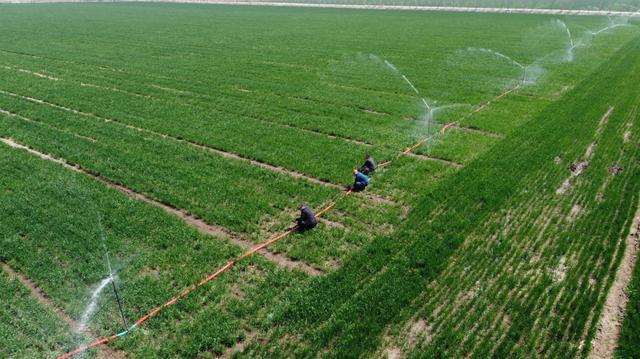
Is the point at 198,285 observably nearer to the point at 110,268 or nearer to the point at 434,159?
the point at 110,268

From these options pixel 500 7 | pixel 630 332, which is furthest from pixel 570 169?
pixel 500 7

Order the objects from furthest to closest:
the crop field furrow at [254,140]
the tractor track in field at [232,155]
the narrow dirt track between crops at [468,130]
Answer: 1. the narrow dirt track between crops at [468,130]
2. the crop field furrow at [254,140]
3. the tractor track in field at [232,155]

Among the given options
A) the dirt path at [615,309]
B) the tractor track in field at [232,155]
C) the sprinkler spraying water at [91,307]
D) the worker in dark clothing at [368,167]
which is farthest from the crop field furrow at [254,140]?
the dirt path at [615,309]

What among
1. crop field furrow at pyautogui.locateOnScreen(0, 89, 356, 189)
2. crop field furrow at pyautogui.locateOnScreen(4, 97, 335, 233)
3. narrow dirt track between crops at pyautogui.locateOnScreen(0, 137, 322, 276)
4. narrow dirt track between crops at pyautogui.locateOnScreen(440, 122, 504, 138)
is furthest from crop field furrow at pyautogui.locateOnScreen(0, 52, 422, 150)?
narrow dirt track between crops at pyautogui.locateOnScreen(0, 137, 322, 276)

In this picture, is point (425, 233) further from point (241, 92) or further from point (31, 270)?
point (241, 92)

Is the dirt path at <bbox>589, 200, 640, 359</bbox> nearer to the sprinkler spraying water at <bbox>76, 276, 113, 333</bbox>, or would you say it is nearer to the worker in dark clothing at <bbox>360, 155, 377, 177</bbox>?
the worker in dark clothing at <bbox>360, 155, 377, 177</bbox>

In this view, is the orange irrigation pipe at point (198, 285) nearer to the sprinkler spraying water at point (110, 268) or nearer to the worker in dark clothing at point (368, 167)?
the sprinkler spraying water at point (110, 268)
